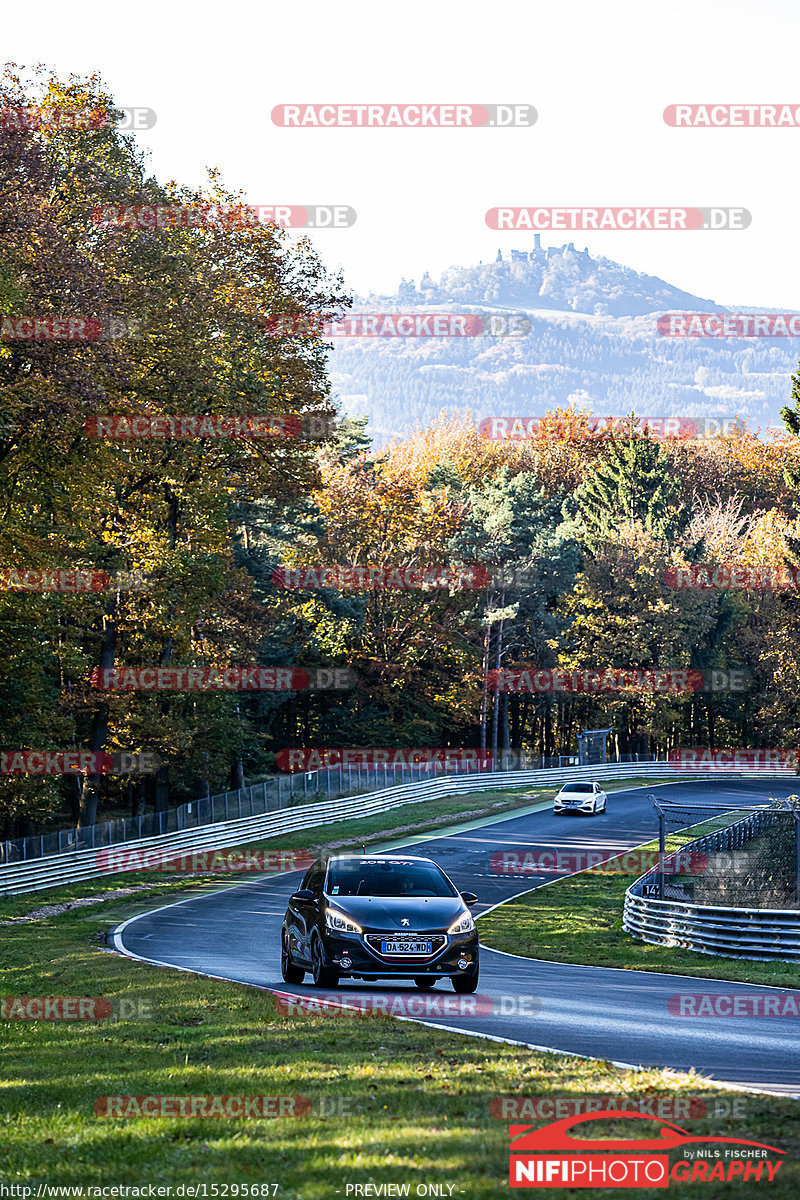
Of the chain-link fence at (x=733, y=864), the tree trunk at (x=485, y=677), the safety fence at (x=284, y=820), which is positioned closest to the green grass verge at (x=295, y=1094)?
the chain-link fence at (x=733, y=864)

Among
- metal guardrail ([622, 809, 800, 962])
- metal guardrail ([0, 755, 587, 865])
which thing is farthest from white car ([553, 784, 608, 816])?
metal guardrail ([622, 809, 800, 962])

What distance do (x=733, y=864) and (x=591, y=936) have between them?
982cm

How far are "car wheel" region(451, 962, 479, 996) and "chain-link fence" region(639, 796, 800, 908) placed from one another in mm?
8857

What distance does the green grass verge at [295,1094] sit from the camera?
6.38 meters

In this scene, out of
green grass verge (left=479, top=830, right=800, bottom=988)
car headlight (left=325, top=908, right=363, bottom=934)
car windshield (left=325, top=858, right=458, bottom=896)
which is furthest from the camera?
green grass verge (left=479, top=830, right=800, bottom=988)

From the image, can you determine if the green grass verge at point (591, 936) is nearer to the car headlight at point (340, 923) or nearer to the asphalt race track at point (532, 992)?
the asphalt race track at point (532, 992)

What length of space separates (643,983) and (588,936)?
8170 millimetres

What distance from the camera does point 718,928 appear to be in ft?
71.9

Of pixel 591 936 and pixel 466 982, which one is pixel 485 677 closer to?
pixel 591 936

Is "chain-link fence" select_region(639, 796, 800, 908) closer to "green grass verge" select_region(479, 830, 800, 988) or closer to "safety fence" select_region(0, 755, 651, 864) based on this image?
"green grass verge" select_region(479, 830, 800, 988)

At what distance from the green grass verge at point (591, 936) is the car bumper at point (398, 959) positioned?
19.5 ft

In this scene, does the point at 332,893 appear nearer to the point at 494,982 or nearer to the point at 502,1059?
the point at 494,982

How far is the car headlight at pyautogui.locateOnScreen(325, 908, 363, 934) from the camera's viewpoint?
1408 cm

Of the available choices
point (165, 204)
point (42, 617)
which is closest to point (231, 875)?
point (42, 617)
